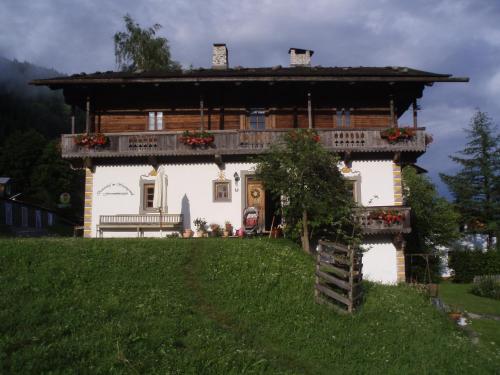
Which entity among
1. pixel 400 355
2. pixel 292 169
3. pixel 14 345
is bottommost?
pixel 400 355

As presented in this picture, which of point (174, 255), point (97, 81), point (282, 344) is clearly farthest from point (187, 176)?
point (282, 344)

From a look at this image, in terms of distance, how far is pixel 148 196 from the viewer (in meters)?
20.6

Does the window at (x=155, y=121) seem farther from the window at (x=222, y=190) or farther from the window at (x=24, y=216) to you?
the window at (x=24, y=216)

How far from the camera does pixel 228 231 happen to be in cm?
1991

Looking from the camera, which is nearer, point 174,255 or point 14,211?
point 174,255

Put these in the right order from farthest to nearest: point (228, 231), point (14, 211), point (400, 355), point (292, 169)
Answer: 1. point (14, 211)
2. point (228, 231)
3. point (292, 169)
4. point (400, 355)

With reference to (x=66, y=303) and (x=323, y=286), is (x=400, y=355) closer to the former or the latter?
(x=323, y=286)

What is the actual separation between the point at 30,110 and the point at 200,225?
61.3 metres

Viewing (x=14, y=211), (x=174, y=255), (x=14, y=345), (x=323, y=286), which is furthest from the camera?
(x=14, y=211)

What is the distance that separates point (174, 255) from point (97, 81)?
9.92 metres

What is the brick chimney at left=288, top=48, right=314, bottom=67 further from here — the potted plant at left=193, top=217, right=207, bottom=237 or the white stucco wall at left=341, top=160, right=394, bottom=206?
the potted plant at left=193, top=217, right=207, bottom=237

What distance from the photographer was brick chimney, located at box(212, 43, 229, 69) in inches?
988

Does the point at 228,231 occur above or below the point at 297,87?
below

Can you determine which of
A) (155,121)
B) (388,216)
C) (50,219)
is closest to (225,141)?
(155,121)
